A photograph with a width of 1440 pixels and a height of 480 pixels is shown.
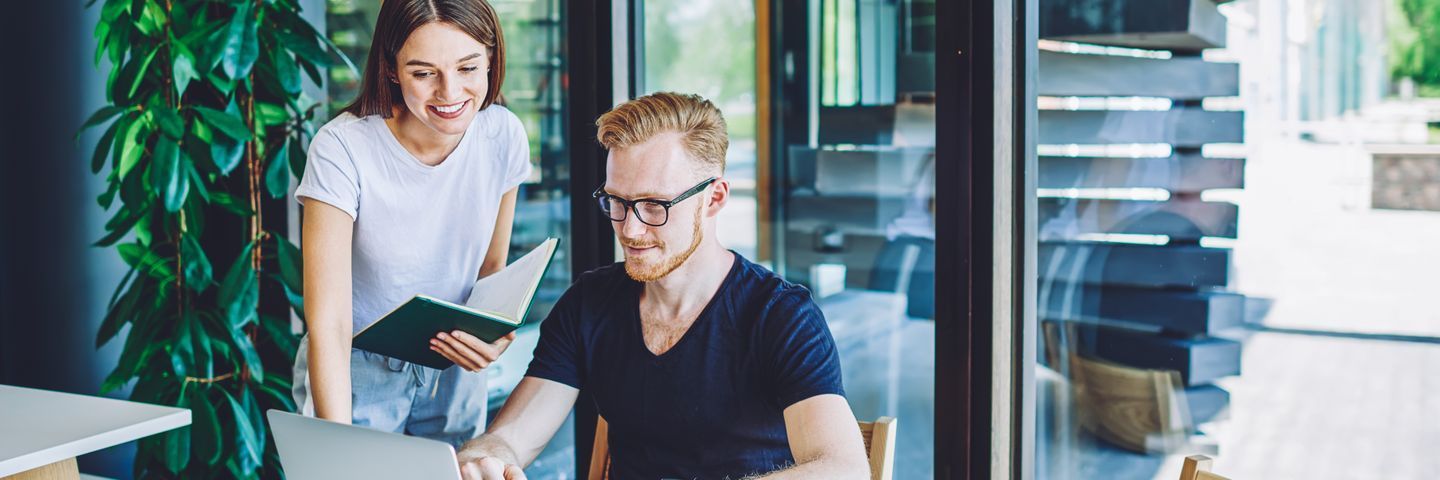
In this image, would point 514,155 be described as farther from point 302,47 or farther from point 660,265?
point 302,47

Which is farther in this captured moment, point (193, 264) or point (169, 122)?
point (193, 264)

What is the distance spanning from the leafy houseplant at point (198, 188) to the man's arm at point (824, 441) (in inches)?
63.5

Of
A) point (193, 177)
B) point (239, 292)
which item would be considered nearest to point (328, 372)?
point (239, 292)

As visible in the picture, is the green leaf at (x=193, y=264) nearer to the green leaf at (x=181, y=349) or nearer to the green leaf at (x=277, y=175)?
the green leaf at (x=181, y=349)

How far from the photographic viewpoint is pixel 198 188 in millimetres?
2863

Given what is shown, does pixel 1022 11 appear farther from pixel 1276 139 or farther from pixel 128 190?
pixel 128 190

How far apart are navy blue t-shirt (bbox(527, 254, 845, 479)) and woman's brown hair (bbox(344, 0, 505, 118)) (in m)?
0.56

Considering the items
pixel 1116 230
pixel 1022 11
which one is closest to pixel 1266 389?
pixel 1116 230

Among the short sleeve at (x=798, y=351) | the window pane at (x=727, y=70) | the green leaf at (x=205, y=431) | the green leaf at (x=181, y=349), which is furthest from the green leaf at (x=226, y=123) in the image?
the short sleeve at (x=798, y=351)

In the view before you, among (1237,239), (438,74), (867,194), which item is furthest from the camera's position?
(867,194)

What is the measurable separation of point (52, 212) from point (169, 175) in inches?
39.7

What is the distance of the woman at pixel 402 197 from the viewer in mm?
2037

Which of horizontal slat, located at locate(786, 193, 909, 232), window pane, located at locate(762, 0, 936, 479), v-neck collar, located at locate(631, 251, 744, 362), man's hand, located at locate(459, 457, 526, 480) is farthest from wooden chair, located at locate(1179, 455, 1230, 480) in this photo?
horizontal slat, located at locate(786, 193, 909, 232)

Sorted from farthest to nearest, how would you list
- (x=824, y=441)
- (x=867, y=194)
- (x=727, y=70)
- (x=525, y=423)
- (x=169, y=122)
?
1. (x=727, y=70)
2. (x=867, y=194)
3. (x=169, y=122)
4. (x=525, y=423)
5. (x=824, y=441)
